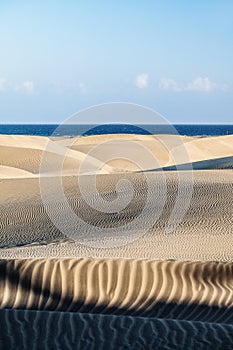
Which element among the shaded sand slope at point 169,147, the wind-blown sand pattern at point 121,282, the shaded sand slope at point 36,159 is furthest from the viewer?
the shaded sand slope at point 169,147

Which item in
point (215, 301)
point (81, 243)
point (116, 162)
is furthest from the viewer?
point (116, 162)

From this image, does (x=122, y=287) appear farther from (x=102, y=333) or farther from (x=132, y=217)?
(x=132, y=217)

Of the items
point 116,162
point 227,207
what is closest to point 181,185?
point 227,207

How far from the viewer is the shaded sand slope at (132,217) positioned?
10312mm

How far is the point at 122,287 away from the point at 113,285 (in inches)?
3.8

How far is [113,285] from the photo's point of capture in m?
6.90

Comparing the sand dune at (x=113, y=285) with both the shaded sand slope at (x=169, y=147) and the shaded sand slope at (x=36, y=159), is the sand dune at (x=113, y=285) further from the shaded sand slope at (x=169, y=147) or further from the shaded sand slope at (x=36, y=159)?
the shaded sand slope at (x=169, y=147)

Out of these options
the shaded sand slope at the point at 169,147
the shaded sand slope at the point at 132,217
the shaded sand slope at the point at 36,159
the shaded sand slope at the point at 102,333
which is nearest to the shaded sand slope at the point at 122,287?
the shaded sand slope at the point at 102,333

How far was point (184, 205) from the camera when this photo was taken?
14.7 meters

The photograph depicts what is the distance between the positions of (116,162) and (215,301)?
28.7m

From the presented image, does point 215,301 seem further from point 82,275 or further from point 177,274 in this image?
point 82,275

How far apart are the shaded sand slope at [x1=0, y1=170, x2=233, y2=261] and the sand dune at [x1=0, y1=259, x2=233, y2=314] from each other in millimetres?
2461

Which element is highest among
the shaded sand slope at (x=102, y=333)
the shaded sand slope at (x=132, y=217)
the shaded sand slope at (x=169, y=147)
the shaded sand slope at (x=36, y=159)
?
the shaded sand slope at (x=102, y=333)

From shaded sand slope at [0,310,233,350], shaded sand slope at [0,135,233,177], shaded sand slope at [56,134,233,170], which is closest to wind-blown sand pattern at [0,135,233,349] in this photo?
shaded sand slope at [0,310,233,350]
